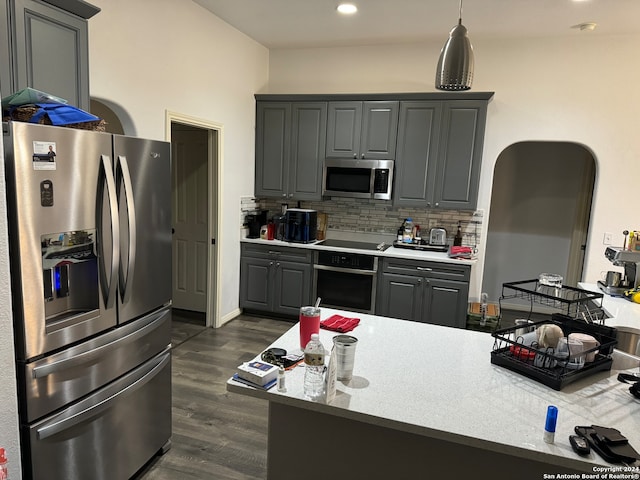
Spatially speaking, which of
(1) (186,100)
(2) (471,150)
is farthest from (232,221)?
(2) (471,150)

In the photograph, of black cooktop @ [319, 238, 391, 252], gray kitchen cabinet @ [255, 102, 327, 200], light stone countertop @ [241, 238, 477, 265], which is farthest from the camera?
gray kitchen cabinet @ [255, 102, 327, 200]

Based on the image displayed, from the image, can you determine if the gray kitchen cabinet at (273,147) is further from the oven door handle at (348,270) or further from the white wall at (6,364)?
the white wall at (6,364)

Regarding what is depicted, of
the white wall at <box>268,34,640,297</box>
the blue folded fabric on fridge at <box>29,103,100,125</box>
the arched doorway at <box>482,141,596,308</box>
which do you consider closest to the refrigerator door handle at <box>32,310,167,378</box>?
the blue folded fabric on fridge at <box>29,103,100,125</box>

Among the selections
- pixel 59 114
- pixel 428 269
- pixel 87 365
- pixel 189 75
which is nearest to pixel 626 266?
pixel 428 269

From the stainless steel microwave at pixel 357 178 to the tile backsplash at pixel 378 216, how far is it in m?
0.22

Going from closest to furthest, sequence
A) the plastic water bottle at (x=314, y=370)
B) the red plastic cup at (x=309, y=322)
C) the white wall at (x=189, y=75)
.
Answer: the plastic water bottle at (x=314, y=370) < the red plastic cup at (x=309, y=322) < the white wall at (x=189, y=75)

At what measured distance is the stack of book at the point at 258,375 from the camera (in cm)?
159

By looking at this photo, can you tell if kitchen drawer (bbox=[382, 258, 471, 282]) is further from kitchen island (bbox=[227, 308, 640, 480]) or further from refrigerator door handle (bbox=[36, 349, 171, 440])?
refrigerator door handle (bbox=[36, 349, 171, 440])

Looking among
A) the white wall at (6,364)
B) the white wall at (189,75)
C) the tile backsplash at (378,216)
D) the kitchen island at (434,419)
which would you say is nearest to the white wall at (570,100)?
the tile backsplash at (378,216)

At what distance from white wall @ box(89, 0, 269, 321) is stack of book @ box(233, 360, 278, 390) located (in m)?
2.23

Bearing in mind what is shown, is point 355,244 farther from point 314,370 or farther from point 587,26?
point 314,370

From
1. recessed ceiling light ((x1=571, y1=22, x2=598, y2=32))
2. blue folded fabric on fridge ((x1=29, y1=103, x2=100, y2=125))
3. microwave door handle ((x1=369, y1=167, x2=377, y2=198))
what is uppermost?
recessed ceiling light ((x1=571, y1=22, x2=598, y2=32))

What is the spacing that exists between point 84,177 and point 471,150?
11.8ft

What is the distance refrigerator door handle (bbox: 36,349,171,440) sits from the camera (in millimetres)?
1742
